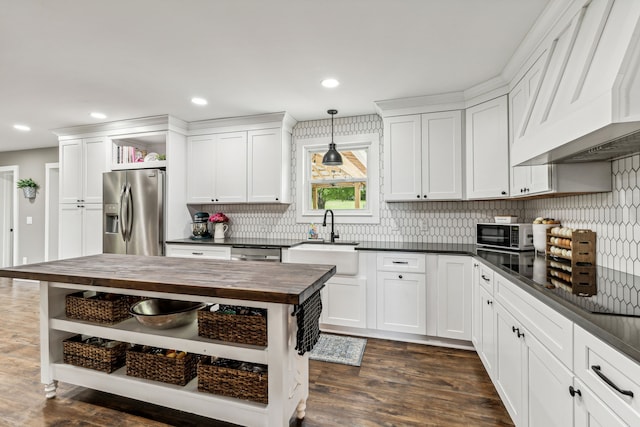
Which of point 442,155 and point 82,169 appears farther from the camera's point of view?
point 82,169

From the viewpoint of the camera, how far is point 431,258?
3004mm

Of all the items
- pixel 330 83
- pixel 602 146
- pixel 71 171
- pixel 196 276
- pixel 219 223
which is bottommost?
pixel 196 276

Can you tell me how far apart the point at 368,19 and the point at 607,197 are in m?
1.86

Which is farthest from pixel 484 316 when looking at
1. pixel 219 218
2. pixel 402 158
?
pixel 219 218

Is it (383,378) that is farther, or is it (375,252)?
(375,252)

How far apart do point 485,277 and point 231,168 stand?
10.4 ft

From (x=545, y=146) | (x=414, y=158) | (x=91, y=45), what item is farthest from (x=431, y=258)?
(x=91, y=45)

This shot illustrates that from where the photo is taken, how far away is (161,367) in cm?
188

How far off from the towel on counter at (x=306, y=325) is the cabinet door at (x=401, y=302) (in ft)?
4.69

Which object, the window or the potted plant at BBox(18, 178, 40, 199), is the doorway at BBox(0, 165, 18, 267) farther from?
the window

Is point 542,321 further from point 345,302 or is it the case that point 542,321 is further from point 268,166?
point 268,166

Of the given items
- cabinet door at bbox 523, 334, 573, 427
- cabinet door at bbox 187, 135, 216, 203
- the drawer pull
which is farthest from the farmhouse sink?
the drawer pull

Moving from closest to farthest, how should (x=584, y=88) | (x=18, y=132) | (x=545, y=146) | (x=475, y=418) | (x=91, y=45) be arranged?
(x=584, y=88)
(x=545, y=146)
(x=475, y=418)
(x=91, y=45)
(x=18, y=132)

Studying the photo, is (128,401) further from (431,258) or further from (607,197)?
(607,197)
